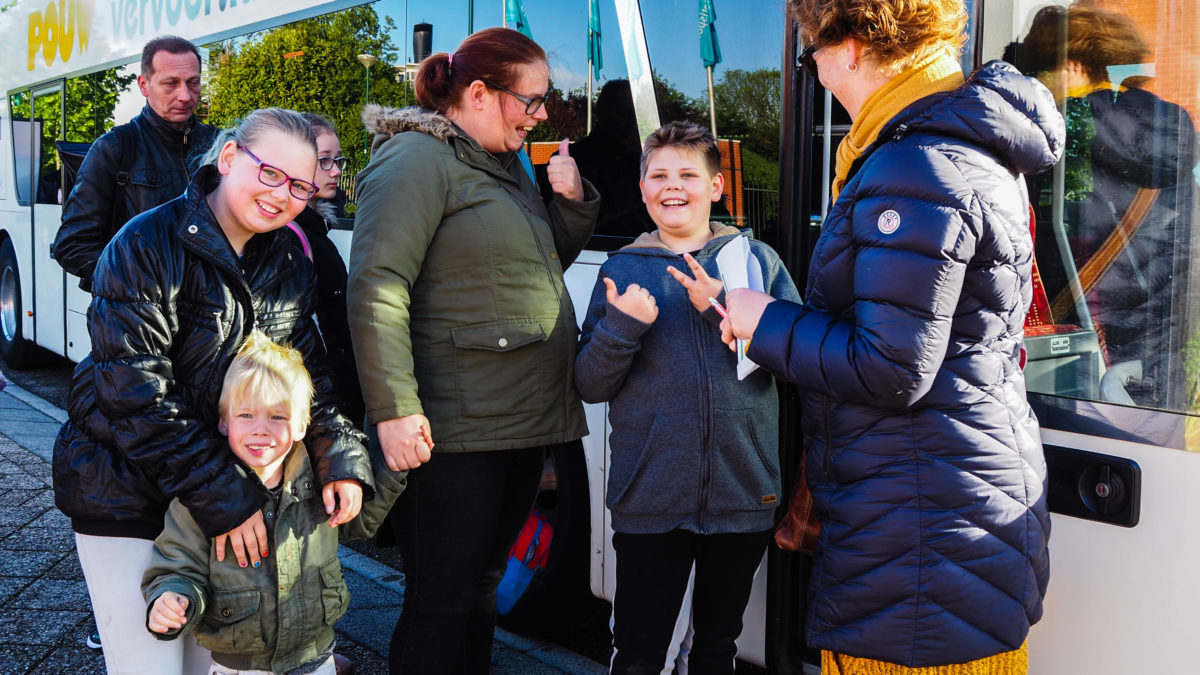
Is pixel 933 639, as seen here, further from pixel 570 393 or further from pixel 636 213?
pixel 636 213

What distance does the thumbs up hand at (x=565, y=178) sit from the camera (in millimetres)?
2865

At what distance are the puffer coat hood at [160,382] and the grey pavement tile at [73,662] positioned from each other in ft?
4.82

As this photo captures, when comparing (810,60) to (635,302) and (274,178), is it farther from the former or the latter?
(274,178)

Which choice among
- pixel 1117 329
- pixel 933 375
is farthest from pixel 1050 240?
pixel 933 375

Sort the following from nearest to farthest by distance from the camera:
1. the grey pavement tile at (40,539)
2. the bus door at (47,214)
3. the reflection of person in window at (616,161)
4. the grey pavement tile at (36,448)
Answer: the reflection of person in window at (616,161) → the grey pavement tile at (40,539) → the grey pavement tile at (36,448) → the bus door at (47,214)

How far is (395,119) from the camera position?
8.47 feet

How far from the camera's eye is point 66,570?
4316 mm

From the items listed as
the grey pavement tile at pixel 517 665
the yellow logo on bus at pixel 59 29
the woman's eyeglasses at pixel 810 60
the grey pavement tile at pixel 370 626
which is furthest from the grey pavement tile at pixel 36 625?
the yellow logo on bus at pixel 59 29

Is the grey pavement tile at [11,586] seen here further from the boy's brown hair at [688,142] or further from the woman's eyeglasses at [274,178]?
the boy's brown hair at [688,142]

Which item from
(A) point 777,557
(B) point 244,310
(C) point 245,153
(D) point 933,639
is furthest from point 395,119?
(D) point 933,639

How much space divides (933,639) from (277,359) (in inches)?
59.8

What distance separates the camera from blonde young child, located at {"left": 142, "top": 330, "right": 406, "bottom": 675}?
225 cm

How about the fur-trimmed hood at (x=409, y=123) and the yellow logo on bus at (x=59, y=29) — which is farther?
the yellow logo on bus at (x=59, y=29)

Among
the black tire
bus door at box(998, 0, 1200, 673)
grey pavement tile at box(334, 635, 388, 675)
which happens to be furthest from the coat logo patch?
grey pavement tile at box(334, 635, 388, 675)
